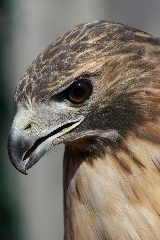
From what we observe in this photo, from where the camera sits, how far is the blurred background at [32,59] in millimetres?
4234

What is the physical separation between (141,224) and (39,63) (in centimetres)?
67

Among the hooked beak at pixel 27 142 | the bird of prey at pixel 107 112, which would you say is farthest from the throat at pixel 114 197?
the hooked beak at pixel 27 142

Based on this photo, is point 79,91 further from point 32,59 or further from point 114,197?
point 32,59

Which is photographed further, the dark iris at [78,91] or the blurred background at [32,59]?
the blurred background at [32,59]

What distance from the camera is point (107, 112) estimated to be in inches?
78.7

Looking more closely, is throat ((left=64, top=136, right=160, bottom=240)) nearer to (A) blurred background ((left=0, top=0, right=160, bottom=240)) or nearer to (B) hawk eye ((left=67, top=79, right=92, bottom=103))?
(B) hawk eye ((left=67, top=79, right=92, bottom=103))

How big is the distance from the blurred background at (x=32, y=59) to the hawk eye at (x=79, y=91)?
2.17 metres

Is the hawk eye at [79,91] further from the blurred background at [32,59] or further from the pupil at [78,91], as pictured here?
the blurred background at [32,59]

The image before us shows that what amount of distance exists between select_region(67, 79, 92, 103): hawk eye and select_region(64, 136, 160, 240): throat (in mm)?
244

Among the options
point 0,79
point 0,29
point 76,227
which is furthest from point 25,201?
point 76,227

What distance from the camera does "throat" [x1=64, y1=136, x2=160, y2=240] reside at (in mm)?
2014

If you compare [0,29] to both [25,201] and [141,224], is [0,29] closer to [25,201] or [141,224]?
[25,201]

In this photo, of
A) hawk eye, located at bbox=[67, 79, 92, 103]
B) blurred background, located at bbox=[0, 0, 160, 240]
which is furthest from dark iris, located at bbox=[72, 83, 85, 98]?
blurred background, located at bbox=[0, 0, 160, 240]

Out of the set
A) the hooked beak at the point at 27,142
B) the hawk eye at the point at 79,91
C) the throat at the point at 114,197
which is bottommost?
the throat at the point at 114,197
